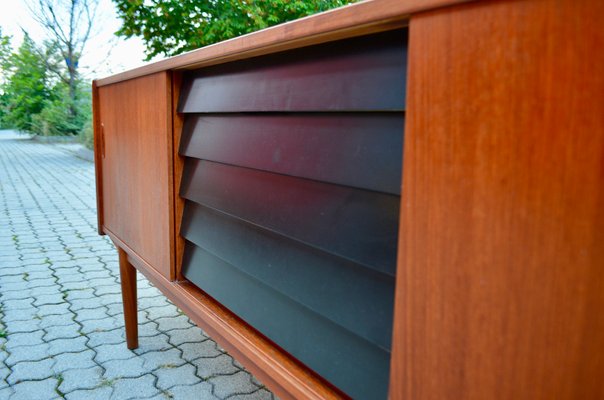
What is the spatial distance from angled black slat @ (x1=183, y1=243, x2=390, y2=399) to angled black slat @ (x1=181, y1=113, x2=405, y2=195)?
266mm

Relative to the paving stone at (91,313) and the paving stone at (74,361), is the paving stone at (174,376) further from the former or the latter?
the paving stone at (91,313)

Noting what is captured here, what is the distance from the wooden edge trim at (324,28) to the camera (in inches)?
25.3

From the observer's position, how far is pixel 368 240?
0.79 m

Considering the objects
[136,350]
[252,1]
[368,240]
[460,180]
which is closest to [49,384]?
[136,350]

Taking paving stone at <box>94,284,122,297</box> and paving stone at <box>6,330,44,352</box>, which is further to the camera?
paving stone at <box>94,284,122,297</box>

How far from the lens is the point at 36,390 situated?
212cm

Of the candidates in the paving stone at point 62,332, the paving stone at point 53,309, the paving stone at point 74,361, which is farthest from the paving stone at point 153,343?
the paving stone at point 53,309

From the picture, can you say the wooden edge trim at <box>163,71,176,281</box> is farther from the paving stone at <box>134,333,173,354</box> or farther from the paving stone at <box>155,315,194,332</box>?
the paving stone at <box>155,315,194,332</box>

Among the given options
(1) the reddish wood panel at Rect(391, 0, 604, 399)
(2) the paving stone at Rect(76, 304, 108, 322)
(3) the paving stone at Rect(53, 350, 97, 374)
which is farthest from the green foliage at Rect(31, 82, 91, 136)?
(1) the reddish wood panel at Rect(391, 0, 604, 399)

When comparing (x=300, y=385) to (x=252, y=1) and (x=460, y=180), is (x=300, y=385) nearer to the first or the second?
(x=460, y=180)

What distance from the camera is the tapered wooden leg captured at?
7.59 feet

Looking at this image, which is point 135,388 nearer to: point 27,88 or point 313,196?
point 313,196

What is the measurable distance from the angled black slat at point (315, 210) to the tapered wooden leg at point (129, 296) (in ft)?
3.80

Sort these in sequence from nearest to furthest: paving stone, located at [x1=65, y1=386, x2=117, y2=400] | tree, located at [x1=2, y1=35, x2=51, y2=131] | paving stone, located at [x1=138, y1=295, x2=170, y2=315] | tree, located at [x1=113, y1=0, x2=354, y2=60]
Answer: paving stone, located at [x1=65, y1=386, x2=117, y2=400] → paving stone, located at [x1=138, y1=295, x2=170, y2=315] → tree, located at [x1=113, y1=0, x2=354, y2=60] → tree, located at [x1=2, y1=35, x2=51, y2=131]
